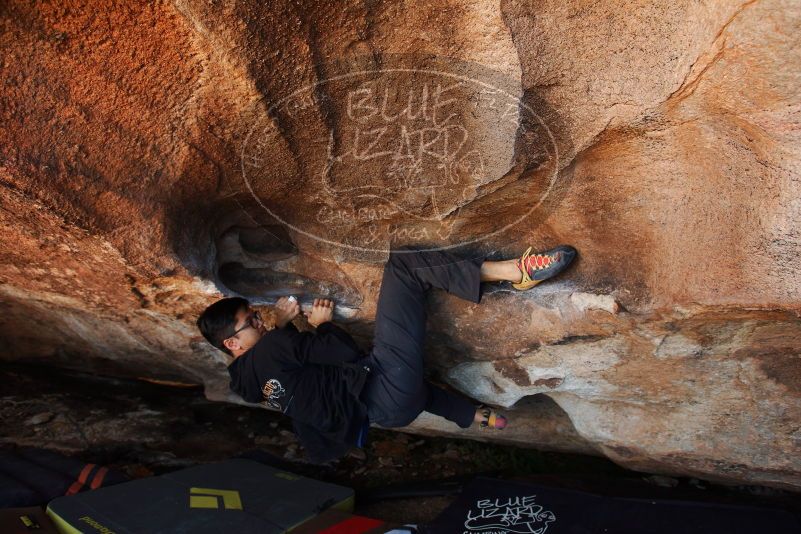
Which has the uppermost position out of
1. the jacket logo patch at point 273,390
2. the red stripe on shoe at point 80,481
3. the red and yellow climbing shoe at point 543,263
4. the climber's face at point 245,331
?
the red and yellow climbing shoe at point 543,263

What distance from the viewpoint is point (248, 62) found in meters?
1.36

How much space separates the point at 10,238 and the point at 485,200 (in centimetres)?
145

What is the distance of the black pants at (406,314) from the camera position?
1995 mm

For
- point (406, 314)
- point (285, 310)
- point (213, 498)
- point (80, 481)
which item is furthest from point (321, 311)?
point (80, 481)

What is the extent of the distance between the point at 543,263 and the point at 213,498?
4.77ft

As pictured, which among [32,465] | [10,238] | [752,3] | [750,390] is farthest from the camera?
[32,465]

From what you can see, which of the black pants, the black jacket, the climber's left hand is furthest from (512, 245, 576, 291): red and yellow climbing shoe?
the climber's left hand

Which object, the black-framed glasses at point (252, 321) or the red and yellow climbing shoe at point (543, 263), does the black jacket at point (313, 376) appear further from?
the red and yellow climbing shoe at point (543, 263)

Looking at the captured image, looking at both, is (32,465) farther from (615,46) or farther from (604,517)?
(615,46)

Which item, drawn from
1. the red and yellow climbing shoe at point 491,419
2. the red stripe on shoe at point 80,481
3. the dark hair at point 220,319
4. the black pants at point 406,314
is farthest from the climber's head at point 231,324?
the red and yellow climbing shoe at point 491,419

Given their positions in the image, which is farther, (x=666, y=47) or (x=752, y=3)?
(x=666, y=47)

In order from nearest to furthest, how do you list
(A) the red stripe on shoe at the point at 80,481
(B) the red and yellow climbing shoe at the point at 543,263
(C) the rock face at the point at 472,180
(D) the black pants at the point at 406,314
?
(C) the rock face at the point at 472,180 < (B) the red and yellow climbing shoe at the point at 543,263 < (D) the black pants at the point at 406,314 < (A) the red stripe on shoe at the point at 80,481

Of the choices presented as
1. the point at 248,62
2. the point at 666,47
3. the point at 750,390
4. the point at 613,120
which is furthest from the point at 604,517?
the point at 248,62

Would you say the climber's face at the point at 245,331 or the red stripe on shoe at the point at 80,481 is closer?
the climber's face at the point at 245,331
